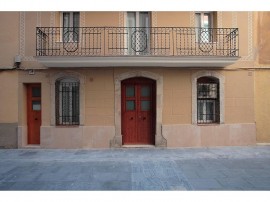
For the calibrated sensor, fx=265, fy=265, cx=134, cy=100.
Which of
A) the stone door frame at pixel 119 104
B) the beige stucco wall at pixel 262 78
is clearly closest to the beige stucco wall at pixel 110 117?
the stone door frame at pixel 119 104

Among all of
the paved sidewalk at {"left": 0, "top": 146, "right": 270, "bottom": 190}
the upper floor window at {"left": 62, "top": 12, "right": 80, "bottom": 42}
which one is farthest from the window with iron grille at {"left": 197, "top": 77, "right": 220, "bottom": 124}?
the upper floor window at {"left": 62, "top": 12, "right": 80, "bottom": 42}

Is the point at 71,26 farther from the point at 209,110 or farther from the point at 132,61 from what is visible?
the point at 209,110

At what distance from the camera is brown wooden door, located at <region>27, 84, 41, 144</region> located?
10414mm

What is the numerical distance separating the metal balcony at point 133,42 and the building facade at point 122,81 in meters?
0.04

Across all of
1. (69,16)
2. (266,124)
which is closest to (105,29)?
(69,16)

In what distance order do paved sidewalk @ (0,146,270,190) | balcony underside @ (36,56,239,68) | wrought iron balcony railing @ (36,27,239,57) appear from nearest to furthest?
1. paved sidewalk @ (0,146,270,190)
2. balcony underside @ (36,56,239,68)
3. wrought iron balcony railing @ (36,27,239,57)

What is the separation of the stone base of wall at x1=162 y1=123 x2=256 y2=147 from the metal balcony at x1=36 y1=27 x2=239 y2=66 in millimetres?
2776

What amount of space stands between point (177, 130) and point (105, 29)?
472 cm

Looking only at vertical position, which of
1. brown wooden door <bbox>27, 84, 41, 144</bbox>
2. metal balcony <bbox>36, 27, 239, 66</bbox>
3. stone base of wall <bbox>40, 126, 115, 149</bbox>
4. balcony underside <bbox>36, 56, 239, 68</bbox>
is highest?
metal balcony <bbox>36, 27, 239, 66</bbox>

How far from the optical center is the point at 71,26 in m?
10.3

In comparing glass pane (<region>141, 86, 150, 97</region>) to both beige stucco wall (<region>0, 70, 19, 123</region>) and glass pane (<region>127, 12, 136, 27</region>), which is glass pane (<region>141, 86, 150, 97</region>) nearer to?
glass pane (<region>127, 12, 136, 27</region>)

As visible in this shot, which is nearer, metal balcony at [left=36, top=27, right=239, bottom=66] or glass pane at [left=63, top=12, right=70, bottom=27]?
metal balcony at [left=36, top=27, right=239, bottom=66]
